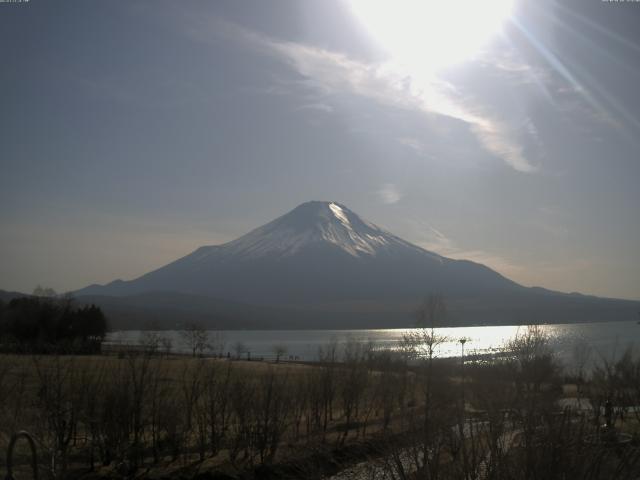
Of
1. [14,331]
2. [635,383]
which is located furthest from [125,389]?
[14,331]

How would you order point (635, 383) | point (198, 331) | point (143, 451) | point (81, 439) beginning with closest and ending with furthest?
point (143, 451) < point (81, 439) < point (635, 383) < point (198, 331)

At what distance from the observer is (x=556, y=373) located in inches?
1467

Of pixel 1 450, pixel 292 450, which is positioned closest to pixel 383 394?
pixel 292 450

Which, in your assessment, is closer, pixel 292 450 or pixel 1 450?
pixel 1 450

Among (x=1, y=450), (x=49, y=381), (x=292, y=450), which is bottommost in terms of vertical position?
(x=292, y=450)

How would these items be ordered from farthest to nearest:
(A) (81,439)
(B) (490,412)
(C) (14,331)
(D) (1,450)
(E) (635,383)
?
(C) (14,331) < (E) (635,383) < (A) (81,439) < (D) (1,450) < (B) (490,412)

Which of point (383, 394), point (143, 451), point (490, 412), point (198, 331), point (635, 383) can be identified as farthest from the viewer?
point (198, 331)

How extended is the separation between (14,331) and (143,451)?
4878cm

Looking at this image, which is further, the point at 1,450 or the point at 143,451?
A: the point at 143,451

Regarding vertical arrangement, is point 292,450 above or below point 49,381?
below

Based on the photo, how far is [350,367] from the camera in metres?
28.5

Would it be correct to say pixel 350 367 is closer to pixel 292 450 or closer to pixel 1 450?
pixel 292 450

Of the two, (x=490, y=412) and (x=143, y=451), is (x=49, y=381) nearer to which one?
(x=143, y=451)

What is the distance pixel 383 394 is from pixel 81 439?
12.2m
